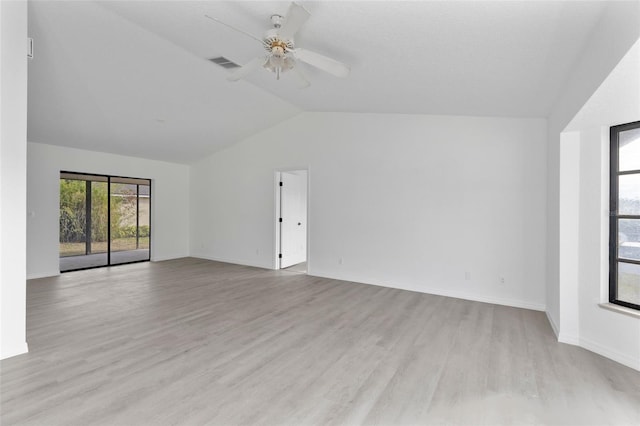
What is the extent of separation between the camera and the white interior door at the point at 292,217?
22.4ft

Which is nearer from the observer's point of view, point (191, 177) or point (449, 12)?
point (449, 12)

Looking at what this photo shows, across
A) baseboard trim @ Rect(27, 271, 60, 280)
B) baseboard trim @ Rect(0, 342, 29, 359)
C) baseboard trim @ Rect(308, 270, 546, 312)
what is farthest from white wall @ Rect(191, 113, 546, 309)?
baseboard trim @ Rect(0, 342, 29, 359)

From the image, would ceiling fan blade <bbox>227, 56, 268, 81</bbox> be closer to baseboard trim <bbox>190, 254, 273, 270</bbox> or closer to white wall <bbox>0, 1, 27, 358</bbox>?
white wall <bbox>0, 1, 27, 358</bbox>

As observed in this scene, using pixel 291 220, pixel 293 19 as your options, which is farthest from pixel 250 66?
pixel 291 220

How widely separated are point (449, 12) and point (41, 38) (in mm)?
3839

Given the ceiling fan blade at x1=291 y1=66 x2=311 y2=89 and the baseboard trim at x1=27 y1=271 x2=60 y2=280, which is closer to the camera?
the ceiling fan blade at x1=291 y1=66 x2=311 y2=89

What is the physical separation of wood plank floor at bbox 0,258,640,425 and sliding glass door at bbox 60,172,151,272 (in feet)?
8.92

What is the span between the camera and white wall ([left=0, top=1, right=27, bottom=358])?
262cm

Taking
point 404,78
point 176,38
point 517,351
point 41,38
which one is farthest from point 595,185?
point 41,38

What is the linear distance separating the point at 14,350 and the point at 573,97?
5076 mm

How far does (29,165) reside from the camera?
5637 mm

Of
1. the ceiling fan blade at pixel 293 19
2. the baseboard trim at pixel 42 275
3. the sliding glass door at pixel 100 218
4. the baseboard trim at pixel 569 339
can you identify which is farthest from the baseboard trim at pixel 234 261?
the ceiling fan blade at pixel 293 19

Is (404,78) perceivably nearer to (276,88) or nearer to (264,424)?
(276,88)

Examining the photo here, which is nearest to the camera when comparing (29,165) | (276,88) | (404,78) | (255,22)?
(255,22)
